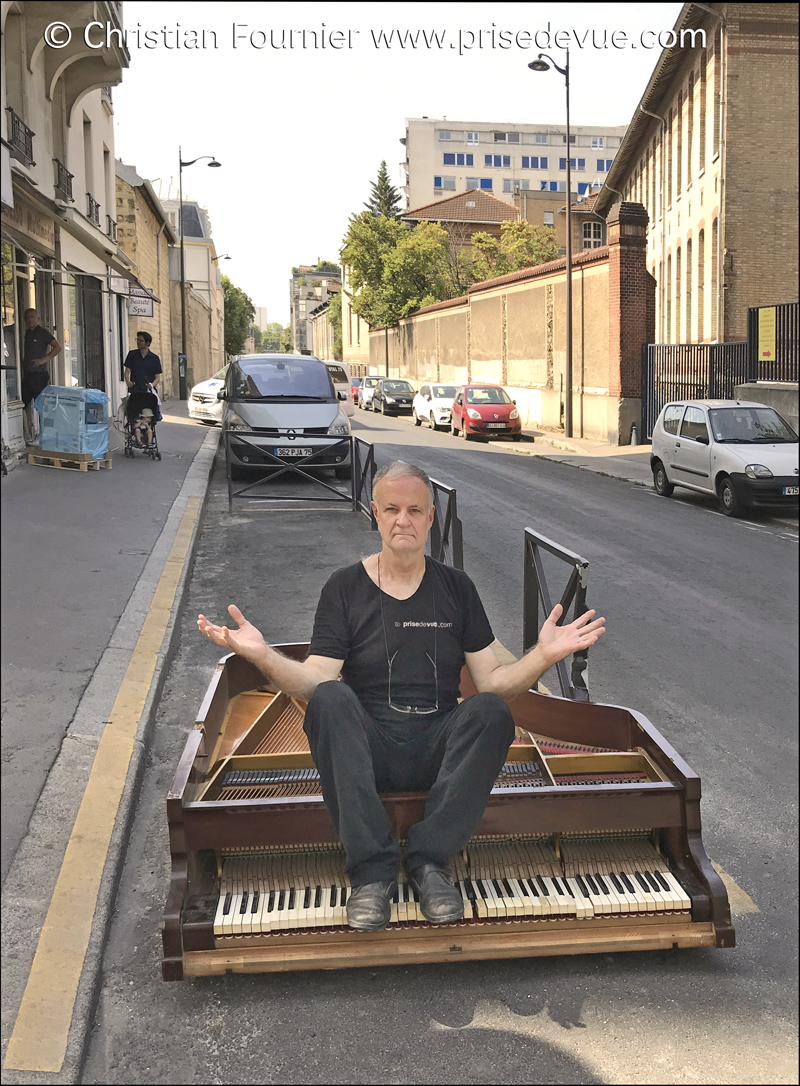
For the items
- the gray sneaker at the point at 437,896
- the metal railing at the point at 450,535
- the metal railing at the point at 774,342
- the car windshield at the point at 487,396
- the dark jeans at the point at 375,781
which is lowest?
the gray sneaker at the point at 437,896

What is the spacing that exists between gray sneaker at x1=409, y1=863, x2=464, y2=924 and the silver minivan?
10.1 metres

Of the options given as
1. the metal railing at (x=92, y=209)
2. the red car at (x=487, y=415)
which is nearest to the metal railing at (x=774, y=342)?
the red car at (x=487, y=415)

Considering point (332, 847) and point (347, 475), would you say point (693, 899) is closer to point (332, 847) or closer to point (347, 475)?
point (332, 847)

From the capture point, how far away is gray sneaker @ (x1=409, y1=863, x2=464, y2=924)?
2.73 m

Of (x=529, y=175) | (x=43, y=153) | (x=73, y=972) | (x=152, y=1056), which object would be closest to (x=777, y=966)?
(x=152, y=1056)

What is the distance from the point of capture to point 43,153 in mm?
16516

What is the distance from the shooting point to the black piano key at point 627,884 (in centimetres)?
287

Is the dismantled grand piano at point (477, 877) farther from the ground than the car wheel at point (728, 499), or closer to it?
closer to it

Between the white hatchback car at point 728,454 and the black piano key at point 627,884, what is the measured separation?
9.24m

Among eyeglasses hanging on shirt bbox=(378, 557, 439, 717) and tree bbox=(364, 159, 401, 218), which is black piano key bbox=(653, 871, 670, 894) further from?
tree bbox=(364, 159, 401, 218)

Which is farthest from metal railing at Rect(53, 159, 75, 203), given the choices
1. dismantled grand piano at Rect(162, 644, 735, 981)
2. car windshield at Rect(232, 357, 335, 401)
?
dismantled grand piano at Rect(162, 644, 735, 981)

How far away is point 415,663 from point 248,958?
96cm

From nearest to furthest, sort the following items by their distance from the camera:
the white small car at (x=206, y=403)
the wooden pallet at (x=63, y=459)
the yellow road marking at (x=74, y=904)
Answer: the yellow road marking at (x=74, y=904)
the wooden pallet at (x=63, y=459)
the white small car at (x=206, y=403)

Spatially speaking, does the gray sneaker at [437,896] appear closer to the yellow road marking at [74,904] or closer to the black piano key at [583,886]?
the black piano key at [583,886]
